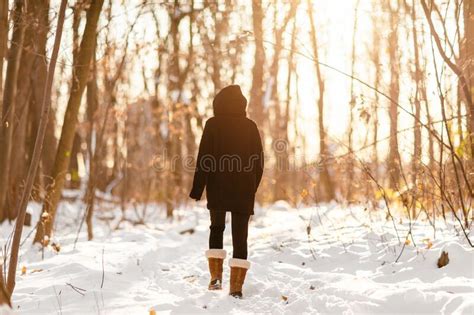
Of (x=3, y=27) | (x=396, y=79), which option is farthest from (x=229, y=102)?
(x=396, y=79)

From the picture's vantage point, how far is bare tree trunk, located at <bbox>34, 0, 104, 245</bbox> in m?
7.68

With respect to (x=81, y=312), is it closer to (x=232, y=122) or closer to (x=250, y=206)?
(x=250, y=206)

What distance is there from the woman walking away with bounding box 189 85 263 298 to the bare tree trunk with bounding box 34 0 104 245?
3.14 m

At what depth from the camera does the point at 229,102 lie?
525 cm

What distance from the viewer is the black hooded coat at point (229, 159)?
5121mm

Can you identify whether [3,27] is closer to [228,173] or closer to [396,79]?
[228,173]

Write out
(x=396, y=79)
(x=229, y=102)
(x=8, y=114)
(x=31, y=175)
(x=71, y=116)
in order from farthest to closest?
1. (x=8, y=114)
2. (x=396, y=79)
3. (x=71, y=116)
4. (x=229, y=102)
5. (x=31, y=175)

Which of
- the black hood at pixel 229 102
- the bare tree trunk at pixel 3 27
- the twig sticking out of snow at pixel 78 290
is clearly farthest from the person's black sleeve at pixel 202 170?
Answer: the bare tree trunk at pixel 3 27

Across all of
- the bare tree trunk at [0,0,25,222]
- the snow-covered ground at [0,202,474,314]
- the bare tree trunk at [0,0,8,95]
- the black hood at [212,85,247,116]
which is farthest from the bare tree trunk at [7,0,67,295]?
the bare tree trunk at [0,0,25,222]

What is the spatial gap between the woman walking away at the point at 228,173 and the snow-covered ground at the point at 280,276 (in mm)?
445

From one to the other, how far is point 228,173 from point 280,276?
1.38 meters

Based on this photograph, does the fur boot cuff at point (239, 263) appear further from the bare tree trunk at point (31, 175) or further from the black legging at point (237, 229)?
the bare tree trunk at point (31, 175)

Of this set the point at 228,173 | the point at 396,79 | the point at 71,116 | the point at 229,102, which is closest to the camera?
the point at 228,173

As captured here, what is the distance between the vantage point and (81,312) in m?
4.29
